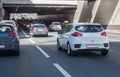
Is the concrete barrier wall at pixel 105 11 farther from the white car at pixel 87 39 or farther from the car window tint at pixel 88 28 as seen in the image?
the white car at pixel 87 39

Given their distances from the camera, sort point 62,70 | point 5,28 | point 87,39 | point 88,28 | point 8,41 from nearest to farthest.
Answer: point 62,70, point 87,39, point 88,28, point 8,41, point 5,28

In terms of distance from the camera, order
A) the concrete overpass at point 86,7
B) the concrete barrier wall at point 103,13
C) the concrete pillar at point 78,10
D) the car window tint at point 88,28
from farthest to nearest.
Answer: the concrete pillar at point 78,10
the concrete overpass at point 86,7
the concrete barrier wall at point 103,13
the car window tint at point 88,28

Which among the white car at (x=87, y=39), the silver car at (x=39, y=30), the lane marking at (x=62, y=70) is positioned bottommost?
the silver car at (x=39, y=30)

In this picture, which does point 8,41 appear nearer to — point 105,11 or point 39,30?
point 39,30

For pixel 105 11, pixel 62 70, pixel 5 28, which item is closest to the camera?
pixel 62 70

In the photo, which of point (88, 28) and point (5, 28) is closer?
point (88, 28)

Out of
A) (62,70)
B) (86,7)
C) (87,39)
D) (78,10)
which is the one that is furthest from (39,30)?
(78,10)

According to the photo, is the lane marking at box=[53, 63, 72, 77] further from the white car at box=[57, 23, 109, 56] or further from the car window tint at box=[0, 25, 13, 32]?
the car window tint at box=[0, 25, 13, 32]

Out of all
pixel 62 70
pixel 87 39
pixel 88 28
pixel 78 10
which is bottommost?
pixel 78 10

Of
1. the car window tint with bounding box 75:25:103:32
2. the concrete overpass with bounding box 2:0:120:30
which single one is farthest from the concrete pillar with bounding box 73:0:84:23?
the car window tint with bounding box 75:25:103:32

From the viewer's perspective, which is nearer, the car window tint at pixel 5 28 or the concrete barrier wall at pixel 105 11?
the car window tint at pixel 5 28

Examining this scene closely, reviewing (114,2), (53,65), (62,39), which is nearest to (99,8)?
(114,2)

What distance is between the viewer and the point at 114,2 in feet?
189

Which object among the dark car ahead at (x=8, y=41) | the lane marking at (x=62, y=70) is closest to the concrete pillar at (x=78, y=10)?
the dark car ahead at (x=8, y=41)
